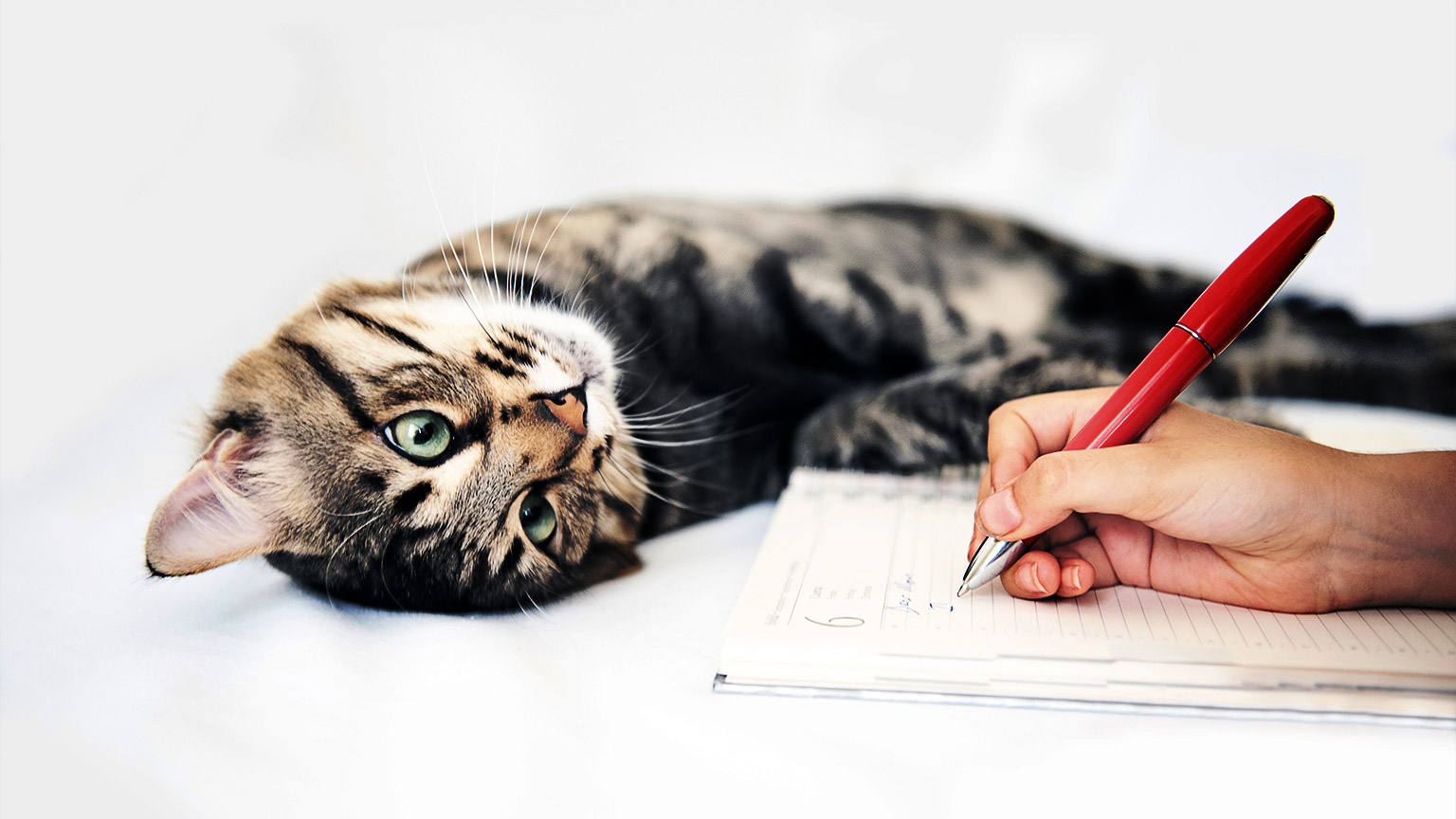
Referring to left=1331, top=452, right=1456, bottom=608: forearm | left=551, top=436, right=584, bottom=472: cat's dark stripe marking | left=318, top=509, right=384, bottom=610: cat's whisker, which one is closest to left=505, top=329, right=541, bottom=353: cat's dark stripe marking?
left=551, top=436, right=584, bottom=472: cat's dark stripe marking

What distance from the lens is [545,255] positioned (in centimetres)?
111

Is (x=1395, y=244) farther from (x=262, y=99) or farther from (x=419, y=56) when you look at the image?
(x=262, y=99)

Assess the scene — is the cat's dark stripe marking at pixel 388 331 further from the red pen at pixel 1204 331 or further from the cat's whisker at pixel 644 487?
the red pen at pixel 1204 331

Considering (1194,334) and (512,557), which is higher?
(1194,334)

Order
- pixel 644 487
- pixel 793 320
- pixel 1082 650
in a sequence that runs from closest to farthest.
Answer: pixel 1082 650
pixel 644 487
pixel 793 320

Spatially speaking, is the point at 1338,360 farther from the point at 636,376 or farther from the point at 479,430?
the point at 479,430

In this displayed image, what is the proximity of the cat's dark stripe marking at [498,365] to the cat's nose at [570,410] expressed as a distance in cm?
4

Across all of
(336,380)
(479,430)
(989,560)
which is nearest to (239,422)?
(336,380)

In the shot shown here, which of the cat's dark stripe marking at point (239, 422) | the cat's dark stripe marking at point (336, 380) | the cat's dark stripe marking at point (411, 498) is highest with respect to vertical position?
the cat's dark stripe marking at point (336, 380)

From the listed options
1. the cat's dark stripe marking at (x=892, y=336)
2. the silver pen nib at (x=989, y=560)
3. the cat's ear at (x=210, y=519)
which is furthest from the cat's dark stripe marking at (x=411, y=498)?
the cat's dark stripe marking at (x=892, y=336)

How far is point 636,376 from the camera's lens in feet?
3.51

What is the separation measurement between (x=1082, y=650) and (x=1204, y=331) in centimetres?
25

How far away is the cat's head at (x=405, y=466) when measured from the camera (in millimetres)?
793

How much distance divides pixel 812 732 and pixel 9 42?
0.93 meters
